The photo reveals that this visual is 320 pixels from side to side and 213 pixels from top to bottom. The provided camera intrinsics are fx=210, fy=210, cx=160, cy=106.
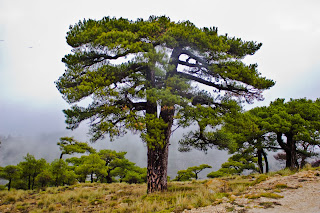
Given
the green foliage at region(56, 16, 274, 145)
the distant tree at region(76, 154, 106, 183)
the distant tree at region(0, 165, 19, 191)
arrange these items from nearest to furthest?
the green foliage at region(56, 16, 274, 145)
the distant tree at region(76, 154, 106, 183)
the distant tree at region(0, 165, 19, 191)

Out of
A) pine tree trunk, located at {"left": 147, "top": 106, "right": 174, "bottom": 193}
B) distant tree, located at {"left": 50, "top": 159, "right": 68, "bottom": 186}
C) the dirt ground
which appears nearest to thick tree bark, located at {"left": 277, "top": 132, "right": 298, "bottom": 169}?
pine tree trunk, located at {"left": 147, "top": 106, "right": 174, "bottom": 193}

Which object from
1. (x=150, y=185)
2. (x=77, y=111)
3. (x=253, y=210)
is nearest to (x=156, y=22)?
(x=77, y=111)

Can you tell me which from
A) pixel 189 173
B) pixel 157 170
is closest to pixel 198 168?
pixel 189 173

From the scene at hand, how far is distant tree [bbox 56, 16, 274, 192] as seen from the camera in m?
7.08

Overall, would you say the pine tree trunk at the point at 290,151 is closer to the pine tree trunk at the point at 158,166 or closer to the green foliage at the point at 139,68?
the green foliage at the point at 139,68

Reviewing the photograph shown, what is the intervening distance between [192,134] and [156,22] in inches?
212

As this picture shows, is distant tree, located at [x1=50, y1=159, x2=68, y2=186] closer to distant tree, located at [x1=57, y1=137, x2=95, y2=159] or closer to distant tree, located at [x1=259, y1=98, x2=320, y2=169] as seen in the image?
distant tree, located at [x1=57, y1=137, x2=95, y2=159]

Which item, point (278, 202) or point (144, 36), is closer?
point (278, 202)

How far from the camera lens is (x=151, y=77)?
867cm

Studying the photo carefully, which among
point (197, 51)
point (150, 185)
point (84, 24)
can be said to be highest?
point (84, 24)

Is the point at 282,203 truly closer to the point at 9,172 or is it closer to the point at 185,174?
the point at 185,174

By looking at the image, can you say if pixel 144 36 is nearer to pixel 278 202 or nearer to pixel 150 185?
pixel 150 185

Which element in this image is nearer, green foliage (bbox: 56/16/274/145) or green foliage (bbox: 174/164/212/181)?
green foliage (bbox: 56/16/274/145)

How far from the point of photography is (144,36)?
8.23 meters
